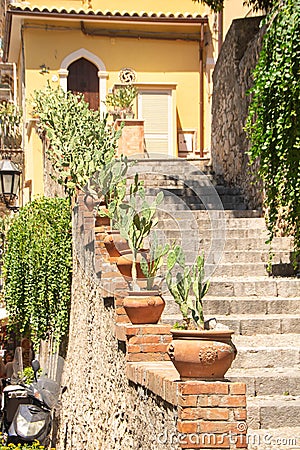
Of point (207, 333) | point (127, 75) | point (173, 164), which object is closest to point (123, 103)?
point (173, 164)

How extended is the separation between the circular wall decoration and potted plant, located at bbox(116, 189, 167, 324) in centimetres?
1182

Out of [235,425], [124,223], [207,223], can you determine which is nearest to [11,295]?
[207,223]

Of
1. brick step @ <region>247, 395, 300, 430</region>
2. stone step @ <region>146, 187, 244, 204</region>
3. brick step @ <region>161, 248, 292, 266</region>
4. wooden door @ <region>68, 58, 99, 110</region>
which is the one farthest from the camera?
wooden door @ <region>68, 58, 99, 110</region>

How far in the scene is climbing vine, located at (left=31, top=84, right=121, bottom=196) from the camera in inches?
440

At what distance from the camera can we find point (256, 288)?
912 cm

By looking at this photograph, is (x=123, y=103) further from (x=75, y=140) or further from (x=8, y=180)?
(x=8, y=180)

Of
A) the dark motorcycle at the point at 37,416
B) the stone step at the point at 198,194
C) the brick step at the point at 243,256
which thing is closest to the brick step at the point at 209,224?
the brick step at the point at 243,256

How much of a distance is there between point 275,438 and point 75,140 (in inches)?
260

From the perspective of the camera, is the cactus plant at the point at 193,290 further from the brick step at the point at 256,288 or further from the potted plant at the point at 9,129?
the potted plant at the point at 9,129

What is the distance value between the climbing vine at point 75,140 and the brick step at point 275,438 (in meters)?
5.16

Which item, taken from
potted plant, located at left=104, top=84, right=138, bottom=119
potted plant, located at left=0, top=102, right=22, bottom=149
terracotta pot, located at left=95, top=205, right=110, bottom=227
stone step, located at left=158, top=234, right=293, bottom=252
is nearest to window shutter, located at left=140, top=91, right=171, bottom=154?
potted plant, located at left=104, top=84, right=138, bottom=119

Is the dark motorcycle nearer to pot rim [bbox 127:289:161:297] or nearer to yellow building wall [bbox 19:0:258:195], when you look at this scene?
pot rim [bbox 127:289:161:297]

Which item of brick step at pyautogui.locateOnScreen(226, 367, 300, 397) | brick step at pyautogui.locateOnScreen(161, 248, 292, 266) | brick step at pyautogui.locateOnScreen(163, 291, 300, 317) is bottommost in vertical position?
brick step at pyautogui.locateOnScreen(226, 367, 300, 397)

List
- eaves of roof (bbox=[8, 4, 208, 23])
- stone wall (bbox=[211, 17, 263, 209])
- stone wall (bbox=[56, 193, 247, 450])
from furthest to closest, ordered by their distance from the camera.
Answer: eaves of roof (bbox=[8, 4, 208, 23]), stone wall (bbox=[211, 17, 263, 209]), stone wall (bbox=[56, 193, 247, 450])
